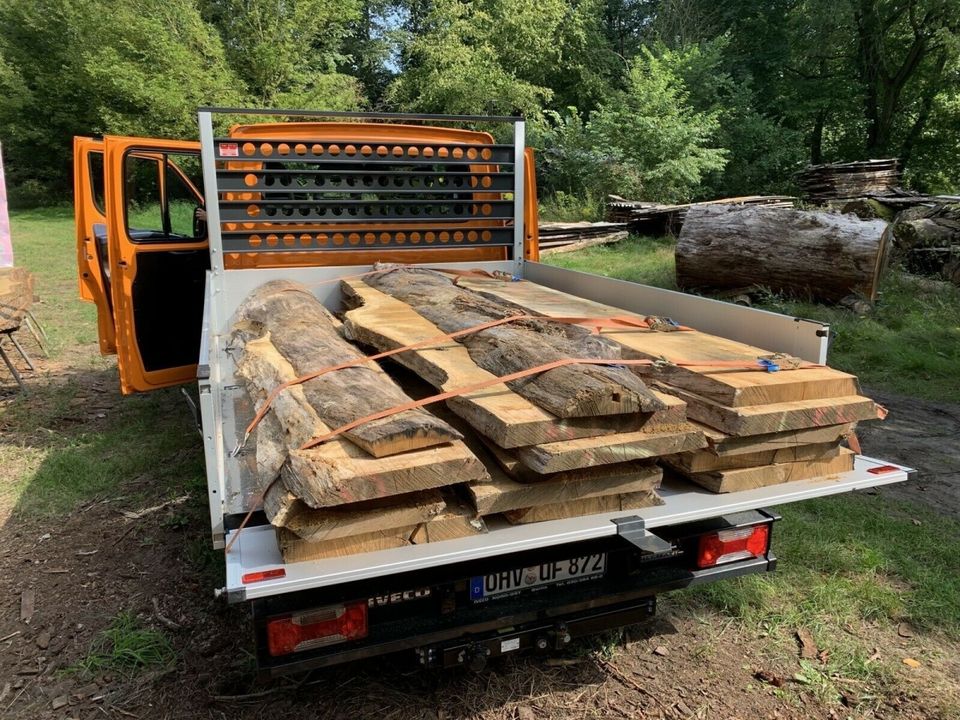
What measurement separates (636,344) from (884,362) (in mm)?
5311

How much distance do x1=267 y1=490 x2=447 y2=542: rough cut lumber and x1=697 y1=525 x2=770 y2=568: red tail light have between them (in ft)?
3.72

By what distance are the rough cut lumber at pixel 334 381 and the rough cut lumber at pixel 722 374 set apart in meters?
0.93

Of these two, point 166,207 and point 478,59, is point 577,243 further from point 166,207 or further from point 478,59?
point 478,59

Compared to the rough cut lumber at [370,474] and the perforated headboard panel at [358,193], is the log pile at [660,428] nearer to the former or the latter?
the rough cut lumber at [370,474]

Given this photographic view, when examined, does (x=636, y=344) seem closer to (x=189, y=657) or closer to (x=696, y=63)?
A: (x=189, y=657)

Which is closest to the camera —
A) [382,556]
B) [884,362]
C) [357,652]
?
[382,556]

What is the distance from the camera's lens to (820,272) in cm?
859

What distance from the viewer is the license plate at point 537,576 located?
91.2 inches

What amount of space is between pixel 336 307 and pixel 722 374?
2903 millimetres

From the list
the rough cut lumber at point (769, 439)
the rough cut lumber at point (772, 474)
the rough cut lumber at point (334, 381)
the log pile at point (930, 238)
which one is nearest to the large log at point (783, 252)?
the log pile at point (930, 238)

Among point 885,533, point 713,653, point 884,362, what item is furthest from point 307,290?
point 884,362

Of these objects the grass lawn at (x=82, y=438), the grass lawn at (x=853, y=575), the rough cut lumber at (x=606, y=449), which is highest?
the rough cut lumber at (x=606, y=449)

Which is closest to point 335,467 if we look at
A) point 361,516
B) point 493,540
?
point 361,516

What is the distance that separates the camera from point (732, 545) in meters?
2.65
